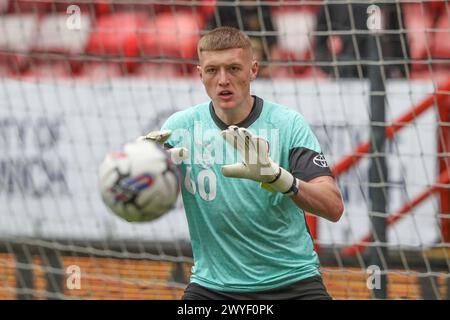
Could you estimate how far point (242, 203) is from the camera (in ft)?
16.6

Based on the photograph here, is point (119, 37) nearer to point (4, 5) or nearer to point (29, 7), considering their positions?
point (29, 7)

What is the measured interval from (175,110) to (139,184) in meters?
3.71

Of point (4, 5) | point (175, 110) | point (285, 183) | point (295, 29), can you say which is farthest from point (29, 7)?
point (285, 183)

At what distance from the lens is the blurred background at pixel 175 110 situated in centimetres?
737

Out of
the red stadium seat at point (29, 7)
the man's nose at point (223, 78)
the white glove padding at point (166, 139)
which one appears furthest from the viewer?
the red stadium seat at point (29, 7)

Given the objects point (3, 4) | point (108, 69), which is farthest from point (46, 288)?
point (3, 4)

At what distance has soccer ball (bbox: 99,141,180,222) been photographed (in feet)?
14.9

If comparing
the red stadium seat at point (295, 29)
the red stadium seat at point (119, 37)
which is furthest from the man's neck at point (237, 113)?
Result: the red stadium seat at point (119, 37)

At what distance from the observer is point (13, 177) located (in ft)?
28.2

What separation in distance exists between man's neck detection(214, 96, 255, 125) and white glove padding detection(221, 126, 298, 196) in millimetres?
508

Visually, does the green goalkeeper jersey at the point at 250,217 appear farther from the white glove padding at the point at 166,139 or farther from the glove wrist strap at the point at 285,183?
the glove wrist strap at the point at 285,183

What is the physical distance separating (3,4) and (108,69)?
1.08m

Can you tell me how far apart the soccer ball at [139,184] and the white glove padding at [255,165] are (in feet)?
0.90
